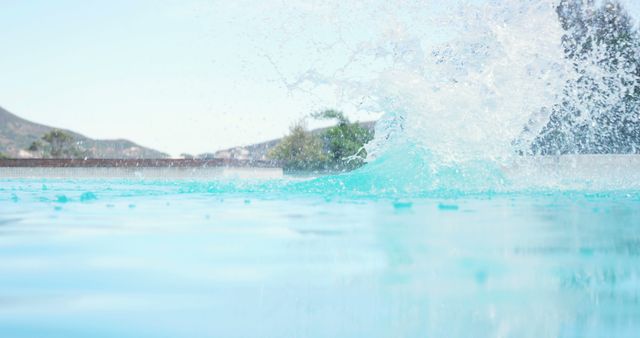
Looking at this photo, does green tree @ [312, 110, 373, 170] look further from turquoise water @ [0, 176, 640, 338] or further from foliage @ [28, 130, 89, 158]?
turquoise water @ [0, 176, 640, 338]

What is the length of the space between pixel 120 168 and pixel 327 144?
27638 millimetres

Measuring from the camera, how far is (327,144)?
48.9 meters

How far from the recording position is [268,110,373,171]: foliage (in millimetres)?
44031

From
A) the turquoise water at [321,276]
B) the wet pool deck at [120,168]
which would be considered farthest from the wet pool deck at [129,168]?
the turquoise water at [321,276]

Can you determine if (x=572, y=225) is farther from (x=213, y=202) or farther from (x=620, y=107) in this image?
(x=620, y=107)

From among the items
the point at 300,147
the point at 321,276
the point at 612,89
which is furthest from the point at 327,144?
the point at 321,276

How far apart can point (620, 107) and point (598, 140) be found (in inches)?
51.8

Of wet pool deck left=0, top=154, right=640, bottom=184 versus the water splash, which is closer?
the water splash

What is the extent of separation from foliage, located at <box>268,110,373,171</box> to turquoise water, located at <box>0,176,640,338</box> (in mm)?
36259

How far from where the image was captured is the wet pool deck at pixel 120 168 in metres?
21.8

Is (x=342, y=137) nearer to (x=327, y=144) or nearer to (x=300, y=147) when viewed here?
(x=327, y=144)

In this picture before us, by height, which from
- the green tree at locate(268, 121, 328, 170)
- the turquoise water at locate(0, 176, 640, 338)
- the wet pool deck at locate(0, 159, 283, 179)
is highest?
the green tree at locate(268, 121, 328, 170)

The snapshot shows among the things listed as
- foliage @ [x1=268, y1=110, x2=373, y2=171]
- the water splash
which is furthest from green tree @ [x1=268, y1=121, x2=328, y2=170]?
the water splash

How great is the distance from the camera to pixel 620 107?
68.6 ft
